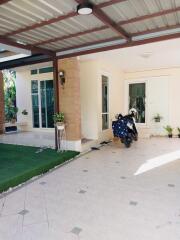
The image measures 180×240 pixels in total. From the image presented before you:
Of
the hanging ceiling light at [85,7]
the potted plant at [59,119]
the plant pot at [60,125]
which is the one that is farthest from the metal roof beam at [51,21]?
the plant pot at [60,125]

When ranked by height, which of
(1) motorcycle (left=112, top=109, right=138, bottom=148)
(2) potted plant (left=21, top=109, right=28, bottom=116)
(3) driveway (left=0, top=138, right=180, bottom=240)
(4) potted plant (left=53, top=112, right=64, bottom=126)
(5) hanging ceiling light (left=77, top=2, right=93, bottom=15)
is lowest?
(3) driveway (left=0, top=138, right=180, bottom=240)

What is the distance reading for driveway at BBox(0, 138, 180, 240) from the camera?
2.21m

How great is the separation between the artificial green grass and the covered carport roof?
2719 millimetres

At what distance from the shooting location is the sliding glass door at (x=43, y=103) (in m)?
8.06

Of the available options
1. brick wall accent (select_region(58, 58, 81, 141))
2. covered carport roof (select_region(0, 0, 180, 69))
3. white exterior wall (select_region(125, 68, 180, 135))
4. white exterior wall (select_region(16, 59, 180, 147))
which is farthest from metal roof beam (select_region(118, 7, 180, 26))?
white exterior wall (select_region(125, 68, 180, 135))

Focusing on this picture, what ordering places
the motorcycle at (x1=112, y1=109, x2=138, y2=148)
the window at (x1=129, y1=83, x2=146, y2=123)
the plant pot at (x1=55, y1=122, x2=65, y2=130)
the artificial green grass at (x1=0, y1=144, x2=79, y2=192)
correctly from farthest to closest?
the window at (x1=129, y1=83, x2=146, y2=123)
the motorcycle at (x1=112, y1=109, x2=138, y2=148)
the plant pot at (x1=55, y1=122, x2=65, y2=130)
the artificial green grass at (x1=0, y1=144, x2=79, y2=192)

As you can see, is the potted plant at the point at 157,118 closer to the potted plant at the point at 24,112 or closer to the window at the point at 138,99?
the window at the point at 138,99

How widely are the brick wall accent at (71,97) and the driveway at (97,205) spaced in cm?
148

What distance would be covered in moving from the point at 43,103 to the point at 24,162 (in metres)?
3.98

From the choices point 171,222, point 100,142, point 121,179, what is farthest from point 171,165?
point 100,142

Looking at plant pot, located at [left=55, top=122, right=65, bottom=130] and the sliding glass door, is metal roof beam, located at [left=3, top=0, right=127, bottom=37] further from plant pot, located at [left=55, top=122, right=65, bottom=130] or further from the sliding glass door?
the sliding glass door

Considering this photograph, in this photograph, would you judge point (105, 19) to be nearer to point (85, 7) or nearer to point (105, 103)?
point (85, 7)

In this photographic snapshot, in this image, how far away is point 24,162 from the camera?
466 centimetres

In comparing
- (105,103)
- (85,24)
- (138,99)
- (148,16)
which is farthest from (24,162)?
(138,99)
